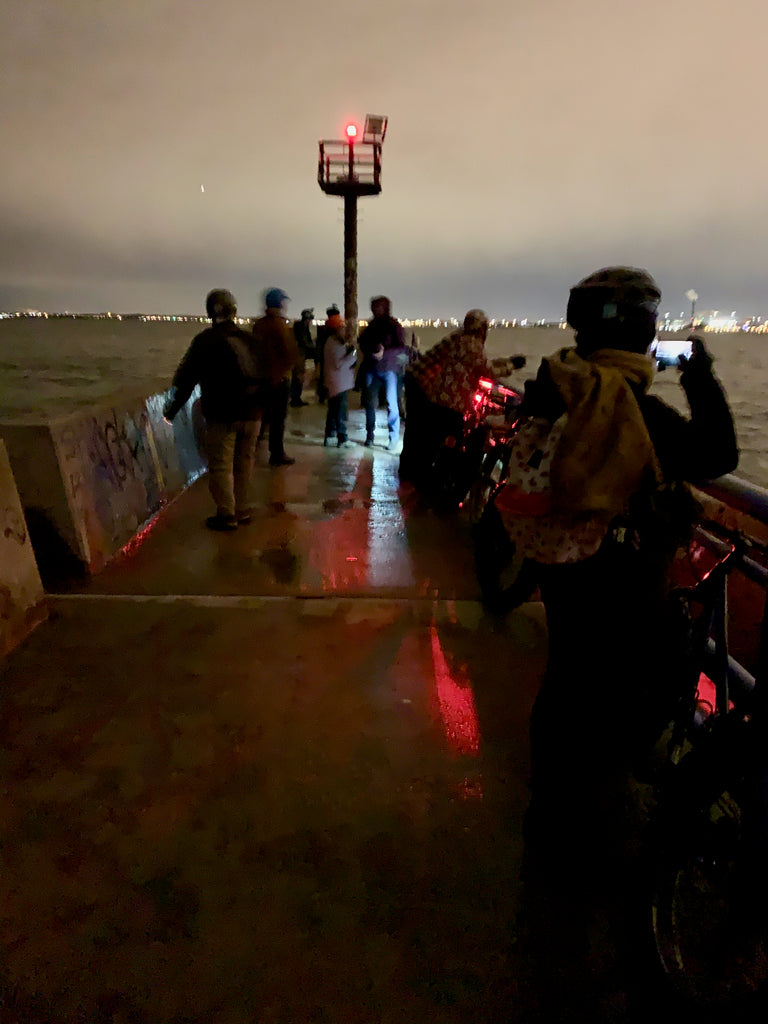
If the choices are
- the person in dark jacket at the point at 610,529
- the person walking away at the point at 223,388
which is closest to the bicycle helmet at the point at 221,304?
the person walking away at the point at 223,388

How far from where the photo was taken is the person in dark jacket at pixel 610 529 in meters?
1.74

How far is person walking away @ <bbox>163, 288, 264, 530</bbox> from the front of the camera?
4.98 m

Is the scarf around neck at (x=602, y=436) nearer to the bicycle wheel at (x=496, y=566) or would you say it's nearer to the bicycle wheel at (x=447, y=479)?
the bicycle wheel at (x=496, y=566)

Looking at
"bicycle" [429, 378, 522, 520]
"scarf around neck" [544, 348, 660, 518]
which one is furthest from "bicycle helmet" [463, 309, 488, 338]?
"scarf around neck" [544, 348, 660, 518]

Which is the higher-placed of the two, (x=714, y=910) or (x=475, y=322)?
(x=475, y=322)

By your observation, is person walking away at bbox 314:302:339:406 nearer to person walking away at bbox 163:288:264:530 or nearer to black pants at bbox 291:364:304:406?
black pants at bbox 291:364:304:406

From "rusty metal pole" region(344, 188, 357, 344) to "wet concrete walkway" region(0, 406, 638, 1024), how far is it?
1838cm

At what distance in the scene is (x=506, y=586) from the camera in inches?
157

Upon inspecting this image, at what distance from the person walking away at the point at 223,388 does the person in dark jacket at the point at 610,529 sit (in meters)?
3.41

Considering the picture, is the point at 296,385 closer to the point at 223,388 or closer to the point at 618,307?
the point at 223,388

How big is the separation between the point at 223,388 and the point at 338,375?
11.3 ft

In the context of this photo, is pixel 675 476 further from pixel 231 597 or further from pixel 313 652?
pixel 231 597

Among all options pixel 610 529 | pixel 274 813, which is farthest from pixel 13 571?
pixel 610 529

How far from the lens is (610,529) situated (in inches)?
77.4
